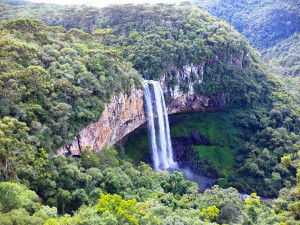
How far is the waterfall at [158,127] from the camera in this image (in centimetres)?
3403

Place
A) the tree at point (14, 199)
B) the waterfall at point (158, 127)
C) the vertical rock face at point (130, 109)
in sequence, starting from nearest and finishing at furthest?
1. the tree at point (14, 199)
2. the vertical rock face at point (130, 109)
3. the waterfall at point (158, 127)

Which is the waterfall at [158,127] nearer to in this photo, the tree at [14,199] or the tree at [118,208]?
the tree at [118,208]

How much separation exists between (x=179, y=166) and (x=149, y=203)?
58.9 ft

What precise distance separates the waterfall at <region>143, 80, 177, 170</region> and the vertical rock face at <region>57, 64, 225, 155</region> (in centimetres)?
104

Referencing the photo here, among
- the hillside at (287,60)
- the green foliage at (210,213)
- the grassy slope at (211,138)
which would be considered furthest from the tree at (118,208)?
the hillside at (287,60)

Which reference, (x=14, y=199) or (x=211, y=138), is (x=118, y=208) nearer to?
(x=14, y=199)

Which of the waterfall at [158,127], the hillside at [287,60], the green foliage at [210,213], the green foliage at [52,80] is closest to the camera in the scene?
the green foliage at [52,80]

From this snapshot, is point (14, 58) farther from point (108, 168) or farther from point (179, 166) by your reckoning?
point (179, 166)

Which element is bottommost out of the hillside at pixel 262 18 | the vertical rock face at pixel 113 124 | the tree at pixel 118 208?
the tree at pixel 118 208

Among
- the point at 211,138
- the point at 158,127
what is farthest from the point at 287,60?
the point at 158,127

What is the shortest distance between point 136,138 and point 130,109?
Result: 5.15m

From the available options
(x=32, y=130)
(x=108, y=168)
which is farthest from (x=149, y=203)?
(x=32, y=130)

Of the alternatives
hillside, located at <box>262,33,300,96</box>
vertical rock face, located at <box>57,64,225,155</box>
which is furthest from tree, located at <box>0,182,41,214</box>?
hillside, located at <box>262,33,300,96</box>

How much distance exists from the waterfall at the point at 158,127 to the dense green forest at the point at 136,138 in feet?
6.16
